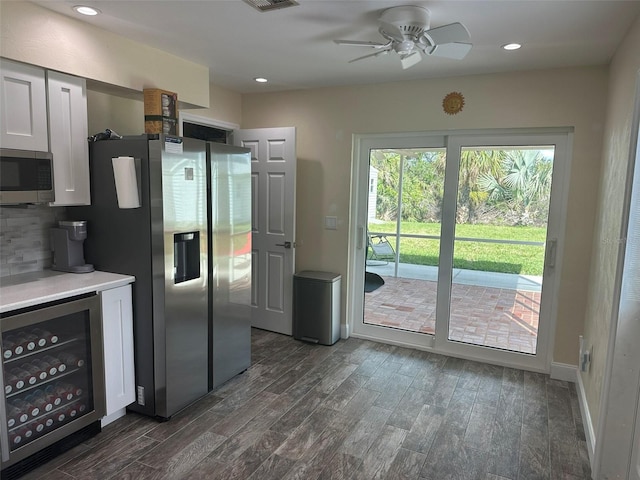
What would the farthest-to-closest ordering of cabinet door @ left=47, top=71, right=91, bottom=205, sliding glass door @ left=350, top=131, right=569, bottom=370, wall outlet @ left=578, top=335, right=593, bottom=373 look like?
1. sliding glass door @ left=350, top=131, right=569, bottom=370
2. wall outlet @ left=578, top=335, right=593, bottom=373
3. cabinet door @ left=47, top=71, right=91, bottom=205

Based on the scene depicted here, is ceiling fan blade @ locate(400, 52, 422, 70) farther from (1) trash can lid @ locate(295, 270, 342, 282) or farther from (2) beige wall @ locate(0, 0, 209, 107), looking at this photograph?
(1) trash can lid @ locate(295, 270, 342, 282)

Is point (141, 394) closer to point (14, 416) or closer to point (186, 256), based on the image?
point (14, 416)

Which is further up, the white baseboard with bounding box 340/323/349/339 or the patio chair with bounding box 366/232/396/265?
the patio chair with bounding box 366/232/396/265

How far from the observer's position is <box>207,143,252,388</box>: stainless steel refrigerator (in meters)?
2.96

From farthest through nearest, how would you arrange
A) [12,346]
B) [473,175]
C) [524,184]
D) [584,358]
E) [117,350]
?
1. [473,175]
2. [524,184]
3. [584,358]
4. [117,350]
5. [12,346]

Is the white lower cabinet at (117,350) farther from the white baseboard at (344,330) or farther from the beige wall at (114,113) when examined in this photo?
the white baseboard at (344,330)

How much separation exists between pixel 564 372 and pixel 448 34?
2.81 m

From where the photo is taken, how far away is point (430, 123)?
368 centimetres

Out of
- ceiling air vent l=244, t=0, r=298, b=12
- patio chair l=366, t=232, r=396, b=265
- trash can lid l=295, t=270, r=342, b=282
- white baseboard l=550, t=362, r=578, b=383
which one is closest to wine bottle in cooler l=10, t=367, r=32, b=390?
ceiling air vent l=244, t=0, r=298, b=12

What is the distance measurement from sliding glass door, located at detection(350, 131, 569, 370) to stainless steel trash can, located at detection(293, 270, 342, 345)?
30cm

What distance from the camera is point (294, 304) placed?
13.7 feet

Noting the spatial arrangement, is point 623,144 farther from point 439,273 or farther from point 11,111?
point 11,111

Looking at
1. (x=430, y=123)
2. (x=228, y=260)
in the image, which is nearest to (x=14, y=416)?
(x=228, y=260)

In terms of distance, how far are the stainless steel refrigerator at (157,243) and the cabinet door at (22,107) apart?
36 cm
